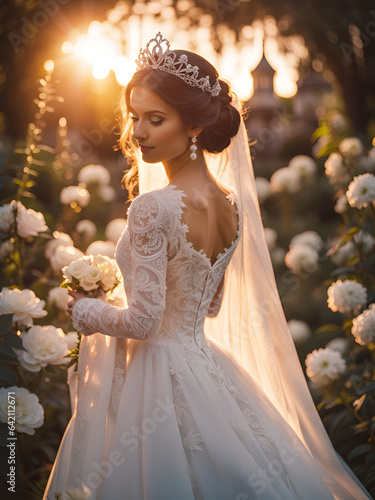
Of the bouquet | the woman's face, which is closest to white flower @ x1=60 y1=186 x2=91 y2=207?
the bouquet

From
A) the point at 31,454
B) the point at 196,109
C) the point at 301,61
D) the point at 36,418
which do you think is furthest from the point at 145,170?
the point at 301,61

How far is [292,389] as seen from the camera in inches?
97.0

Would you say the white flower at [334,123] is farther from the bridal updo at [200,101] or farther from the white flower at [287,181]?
the bridal updo at [200,101]

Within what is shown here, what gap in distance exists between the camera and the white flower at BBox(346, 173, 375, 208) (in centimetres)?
303

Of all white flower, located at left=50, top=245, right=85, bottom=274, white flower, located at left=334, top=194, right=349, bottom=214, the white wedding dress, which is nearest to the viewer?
the white wedding dress

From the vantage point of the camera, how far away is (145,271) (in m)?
1.96

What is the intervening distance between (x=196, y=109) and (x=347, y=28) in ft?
31.5

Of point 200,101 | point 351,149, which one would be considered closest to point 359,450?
point 200,101

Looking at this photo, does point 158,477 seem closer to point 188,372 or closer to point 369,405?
point 188,372

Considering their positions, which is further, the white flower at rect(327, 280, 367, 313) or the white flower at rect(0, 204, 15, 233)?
the white flower at rect(327, 280, 367, 313)

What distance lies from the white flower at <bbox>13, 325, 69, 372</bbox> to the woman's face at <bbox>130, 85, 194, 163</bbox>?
2.98 feet

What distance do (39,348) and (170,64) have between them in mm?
1308

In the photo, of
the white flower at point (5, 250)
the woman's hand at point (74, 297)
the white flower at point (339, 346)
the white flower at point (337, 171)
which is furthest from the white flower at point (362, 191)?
the white flower at point (5, 250)

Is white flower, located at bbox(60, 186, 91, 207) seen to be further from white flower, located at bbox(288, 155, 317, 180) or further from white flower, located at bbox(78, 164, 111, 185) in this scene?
white flower, located at bbox(288, 155, 317, 180)
